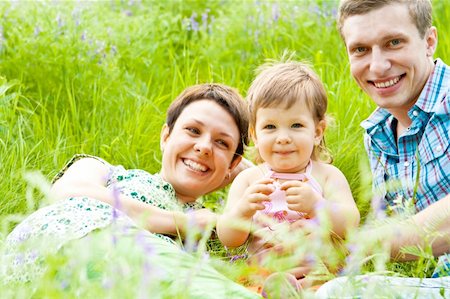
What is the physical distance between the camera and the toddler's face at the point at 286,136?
309 cm

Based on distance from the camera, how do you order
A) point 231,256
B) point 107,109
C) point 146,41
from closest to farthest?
point 231,256
point 107,109
point 146,41

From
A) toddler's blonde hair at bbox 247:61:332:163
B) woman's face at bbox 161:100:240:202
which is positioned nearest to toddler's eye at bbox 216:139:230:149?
woman's face at bbox 161:100:240:202

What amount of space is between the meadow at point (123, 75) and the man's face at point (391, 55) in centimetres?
39

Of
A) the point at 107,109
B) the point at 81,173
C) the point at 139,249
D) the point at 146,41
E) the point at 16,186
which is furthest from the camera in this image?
the point at 146,41

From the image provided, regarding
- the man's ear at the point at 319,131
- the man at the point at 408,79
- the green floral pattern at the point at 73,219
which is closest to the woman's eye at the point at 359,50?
the man at the point at 408,79

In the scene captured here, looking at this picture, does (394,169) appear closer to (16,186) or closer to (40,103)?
(16,186)

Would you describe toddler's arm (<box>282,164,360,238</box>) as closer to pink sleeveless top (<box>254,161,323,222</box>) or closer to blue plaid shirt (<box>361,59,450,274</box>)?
pink sleeveless top (<box>254,161,323,222</box>)

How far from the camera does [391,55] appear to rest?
3238 mm

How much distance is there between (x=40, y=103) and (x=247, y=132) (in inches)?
69.5

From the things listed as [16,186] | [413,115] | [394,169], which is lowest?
[16,186]

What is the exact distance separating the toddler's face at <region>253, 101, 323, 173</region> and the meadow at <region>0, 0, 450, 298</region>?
16.6 inches

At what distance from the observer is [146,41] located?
251 inches

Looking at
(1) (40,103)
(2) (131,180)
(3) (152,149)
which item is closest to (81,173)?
(2) (131,180)

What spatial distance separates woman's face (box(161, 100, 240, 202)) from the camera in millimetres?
3480
